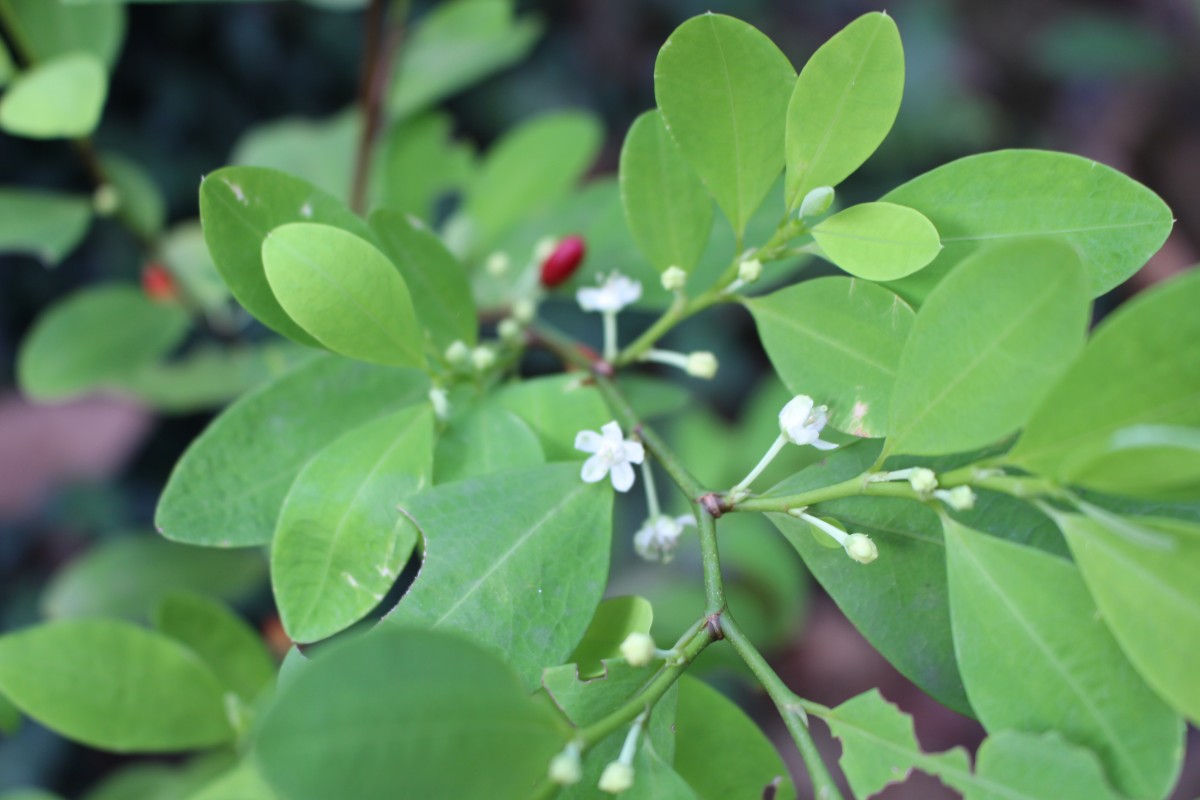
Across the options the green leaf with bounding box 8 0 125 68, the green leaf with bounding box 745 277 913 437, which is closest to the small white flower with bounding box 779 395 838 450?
the green leaf with bounding box 745 277 913 437

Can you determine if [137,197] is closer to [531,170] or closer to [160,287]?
[160,287]

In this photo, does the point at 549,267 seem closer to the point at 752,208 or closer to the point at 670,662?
the point at 752,208

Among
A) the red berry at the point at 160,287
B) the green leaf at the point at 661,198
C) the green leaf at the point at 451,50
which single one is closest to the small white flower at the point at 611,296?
the green leaf at the point at 661,198

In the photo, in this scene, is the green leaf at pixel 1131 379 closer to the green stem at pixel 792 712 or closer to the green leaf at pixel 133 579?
the green stem at pixel 792 712

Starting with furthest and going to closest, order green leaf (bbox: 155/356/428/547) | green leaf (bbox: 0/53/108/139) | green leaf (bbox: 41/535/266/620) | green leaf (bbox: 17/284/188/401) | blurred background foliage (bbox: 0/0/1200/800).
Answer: blurred background foliage (bbox: 0/0/1200/800) → green leaf (bbox: 41/535/266/620) → green leaf (bbox: 17/284/188/401) → green leaf (bbox: 0/53/108/139) → green leaf (bbox: 155/356/428/547)

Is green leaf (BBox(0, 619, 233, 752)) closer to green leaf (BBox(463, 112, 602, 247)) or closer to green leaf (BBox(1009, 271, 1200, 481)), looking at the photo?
green leaf (BBox(463, 112, 602, 247))

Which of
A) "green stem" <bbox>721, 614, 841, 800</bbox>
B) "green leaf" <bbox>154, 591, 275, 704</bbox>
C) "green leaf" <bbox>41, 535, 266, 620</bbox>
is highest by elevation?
"green stem" <bbox>721, 614, 841, 800</bbox>

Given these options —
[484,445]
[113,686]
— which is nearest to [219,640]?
[113,686]
